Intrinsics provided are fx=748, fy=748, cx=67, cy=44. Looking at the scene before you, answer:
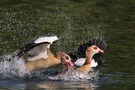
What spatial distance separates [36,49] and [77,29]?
5.49 meters

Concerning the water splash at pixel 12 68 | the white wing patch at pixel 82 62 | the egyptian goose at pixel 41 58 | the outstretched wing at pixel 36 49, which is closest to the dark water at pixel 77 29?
the white wing patch at pixel 82 62

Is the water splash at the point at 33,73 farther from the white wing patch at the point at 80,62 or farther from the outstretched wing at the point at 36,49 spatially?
the white wing patch at the point at 80,62

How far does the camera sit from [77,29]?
25.2 m

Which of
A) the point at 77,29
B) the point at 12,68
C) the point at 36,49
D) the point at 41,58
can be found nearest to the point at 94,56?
the point at 41,58

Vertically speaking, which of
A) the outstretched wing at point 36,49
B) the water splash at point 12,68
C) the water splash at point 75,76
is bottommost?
the water splash at point 75,76

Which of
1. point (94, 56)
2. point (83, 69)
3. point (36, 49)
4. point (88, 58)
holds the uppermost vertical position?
point (36, 49)

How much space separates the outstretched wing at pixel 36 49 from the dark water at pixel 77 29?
1021 mm

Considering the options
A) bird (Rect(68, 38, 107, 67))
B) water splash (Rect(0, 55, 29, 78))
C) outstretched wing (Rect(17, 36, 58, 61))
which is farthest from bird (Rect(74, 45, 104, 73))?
water splash (Rect(0, 55, 29, 78))

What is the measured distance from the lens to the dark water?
1873 centimetres

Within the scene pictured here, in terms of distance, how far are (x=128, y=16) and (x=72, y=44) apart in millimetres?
5580

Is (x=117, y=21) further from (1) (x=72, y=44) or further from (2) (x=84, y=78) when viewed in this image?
(2) (x=84, y=78)

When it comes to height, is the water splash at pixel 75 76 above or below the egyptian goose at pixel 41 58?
below

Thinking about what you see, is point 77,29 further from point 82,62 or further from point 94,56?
point 82,62

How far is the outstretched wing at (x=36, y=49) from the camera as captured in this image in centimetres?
1905
